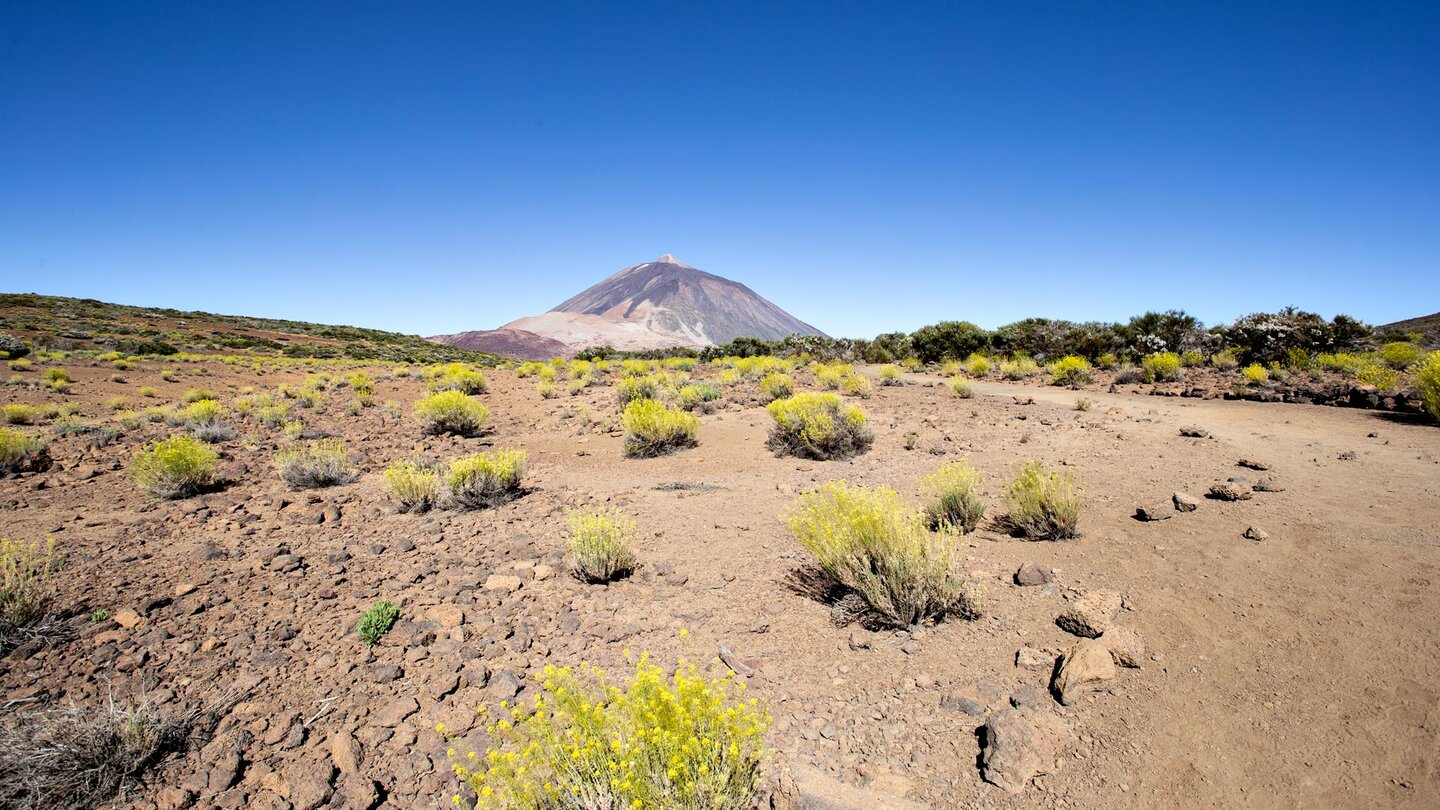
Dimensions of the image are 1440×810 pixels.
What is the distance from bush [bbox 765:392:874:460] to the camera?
8.40m

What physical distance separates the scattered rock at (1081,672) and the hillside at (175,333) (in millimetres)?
35704

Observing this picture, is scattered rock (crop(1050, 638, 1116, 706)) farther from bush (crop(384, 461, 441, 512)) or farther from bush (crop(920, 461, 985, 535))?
bush (crop(384, 461, 441, 512))

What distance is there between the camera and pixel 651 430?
356 inches

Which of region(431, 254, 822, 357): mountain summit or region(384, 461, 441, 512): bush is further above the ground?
region(431, 254, 822, 357): mountain summit

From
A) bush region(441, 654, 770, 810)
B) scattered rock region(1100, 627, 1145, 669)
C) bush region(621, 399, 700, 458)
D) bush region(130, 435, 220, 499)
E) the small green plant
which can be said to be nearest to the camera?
bush region(441, 654, 770, 810)

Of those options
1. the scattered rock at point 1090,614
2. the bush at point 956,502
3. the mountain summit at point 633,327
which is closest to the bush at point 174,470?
the bush at point 956,502

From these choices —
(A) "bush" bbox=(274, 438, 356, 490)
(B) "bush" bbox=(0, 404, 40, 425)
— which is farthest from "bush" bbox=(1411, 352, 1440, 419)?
(B) "bush" bbox=(0, 404, 40, 425)

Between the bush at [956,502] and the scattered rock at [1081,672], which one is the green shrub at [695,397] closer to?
the bush at [956,502]

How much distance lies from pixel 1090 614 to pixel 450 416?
1060 centimetres

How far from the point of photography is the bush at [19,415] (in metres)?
11.2

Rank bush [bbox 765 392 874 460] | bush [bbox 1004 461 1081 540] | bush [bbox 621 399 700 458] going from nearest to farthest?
bush [bbox 1004 461 1081 540] → bush [bbox 765 392 874 460] → bush [bbox 621 399 700 458]

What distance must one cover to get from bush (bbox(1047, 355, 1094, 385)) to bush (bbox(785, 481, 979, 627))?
15032 mm

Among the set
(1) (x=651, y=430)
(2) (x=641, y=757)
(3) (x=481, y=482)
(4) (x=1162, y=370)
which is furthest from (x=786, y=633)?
(4) (x=1162, y=370)

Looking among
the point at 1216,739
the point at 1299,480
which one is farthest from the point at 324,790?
the point at 1299,480
